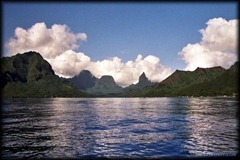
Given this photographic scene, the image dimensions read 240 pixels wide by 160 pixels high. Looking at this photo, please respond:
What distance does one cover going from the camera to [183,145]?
2522cm

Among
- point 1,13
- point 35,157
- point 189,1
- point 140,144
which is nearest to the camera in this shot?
point 189,1

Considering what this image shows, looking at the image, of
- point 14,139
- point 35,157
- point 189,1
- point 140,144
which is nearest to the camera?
point 189,1

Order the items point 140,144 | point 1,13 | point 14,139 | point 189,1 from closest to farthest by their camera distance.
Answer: point 189,1, point 1,13, point 140,144, point 14,139

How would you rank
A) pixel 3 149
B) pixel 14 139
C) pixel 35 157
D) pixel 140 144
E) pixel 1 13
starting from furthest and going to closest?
pixel 14 139 → pixel 140 144 → pixel 3 149 → pixel 35 157 → pixel 1 13

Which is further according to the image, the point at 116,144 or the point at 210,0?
the point at 116,144

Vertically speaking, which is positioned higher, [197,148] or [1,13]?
[1,13]

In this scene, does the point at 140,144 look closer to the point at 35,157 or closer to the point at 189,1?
the point at 35,157

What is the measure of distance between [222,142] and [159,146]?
21.9 feet

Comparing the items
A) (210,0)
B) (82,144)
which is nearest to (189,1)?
(210,0)

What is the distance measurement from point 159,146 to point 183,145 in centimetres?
240

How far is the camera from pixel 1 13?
33.2 ft

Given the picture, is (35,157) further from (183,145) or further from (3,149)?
(183,145)

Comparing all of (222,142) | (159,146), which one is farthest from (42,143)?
(222,142)

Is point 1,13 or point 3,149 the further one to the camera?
point 3,149
